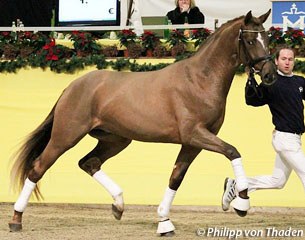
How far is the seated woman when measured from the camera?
11.0 m

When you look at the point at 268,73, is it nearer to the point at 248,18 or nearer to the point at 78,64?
the point at 248,18

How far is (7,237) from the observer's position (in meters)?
8.47

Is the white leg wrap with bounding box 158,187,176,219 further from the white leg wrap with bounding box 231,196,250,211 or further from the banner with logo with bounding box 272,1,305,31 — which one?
the banner with logo with bounding box 272,1,305,31

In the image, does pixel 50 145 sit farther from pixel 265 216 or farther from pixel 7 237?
pixel 265 216

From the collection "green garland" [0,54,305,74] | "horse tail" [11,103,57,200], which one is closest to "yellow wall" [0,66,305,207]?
"green garland" [0,54,305,74]

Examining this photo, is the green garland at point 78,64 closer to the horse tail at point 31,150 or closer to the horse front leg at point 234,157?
the horse tail at point 31,150

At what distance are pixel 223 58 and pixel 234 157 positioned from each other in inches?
36.2

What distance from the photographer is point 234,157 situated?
7949 millimetres

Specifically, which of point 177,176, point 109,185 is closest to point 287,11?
point 177,176

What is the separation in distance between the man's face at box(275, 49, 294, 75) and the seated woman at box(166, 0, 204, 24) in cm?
294

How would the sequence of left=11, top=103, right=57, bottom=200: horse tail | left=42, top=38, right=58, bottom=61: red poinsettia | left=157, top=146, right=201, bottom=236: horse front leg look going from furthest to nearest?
left=42, top=38, right=58, bottom=61: red poinsettia → left=11, top=103, right=57, bottom=200: horse tail → left=157, top=146, right=201, bottom=236: horse front leg

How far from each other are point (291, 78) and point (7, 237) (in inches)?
115

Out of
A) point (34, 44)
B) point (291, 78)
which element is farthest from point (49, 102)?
point (291, 78)

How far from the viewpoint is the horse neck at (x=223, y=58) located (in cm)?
822
